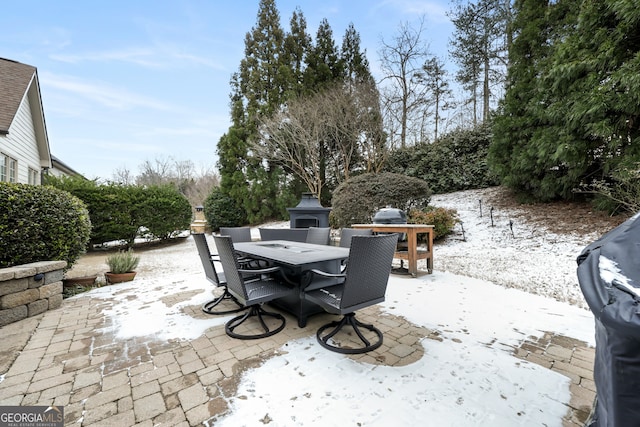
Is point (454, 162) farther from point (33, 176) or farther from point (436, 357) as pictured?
point (33, 176)

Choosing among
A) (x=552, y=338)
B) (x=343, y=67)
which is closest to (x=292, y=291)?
(x=552, y=338)

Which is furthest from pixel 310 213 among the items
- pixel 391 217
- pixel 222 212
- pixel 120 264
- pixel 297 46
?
pixel 297 46

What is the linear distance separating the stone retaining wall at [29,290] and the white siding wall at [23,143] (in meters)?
5.81

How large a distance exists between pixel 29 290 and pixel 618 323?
465 cm

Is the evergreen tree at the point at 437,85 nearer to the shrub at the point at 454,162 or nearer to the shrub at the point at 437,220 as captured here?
the shrub at the point at 454,162

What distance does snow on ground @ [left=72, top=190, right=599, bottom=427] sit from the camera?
5.08 feet

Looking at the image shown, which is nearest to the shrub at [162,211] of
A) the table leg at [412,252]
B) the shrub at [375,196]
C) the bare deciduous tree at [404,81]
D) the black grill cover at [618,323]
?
the shrub at [375,196]

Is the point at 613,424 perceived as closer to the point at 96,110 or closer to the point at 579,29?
the point at 579,29

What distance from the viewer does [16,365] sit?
2049 millimetres

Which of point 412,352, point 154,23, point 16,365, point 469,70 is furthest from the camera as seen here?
point 469,70

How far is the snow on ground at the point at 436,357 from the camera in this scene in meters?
1.55

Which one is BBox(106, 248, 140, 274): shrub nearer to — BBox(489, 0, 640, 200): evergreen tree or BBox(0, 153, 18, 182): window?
BBox(0, 153, 18, 182): window

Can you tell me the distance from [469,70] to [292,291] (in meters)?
14.1

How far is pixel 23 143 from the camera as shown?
25.6 feet
